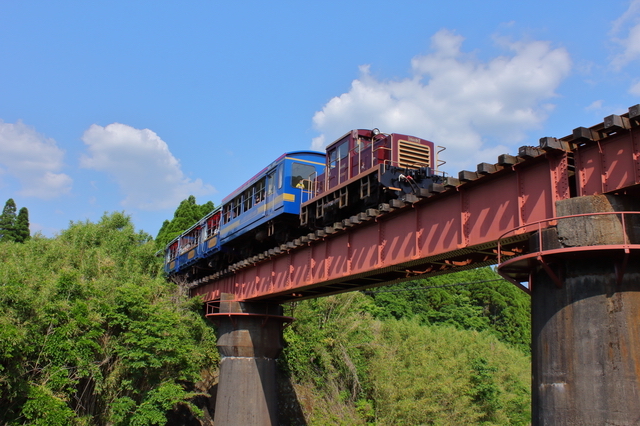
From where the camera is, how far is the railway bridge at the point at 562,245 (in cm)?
853

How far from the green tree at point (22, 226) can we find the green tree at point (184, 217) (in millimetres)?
13319

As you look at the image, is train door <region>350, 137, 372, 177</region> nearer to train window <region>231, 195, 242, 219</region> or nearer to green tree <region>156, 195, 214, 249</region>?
train window <region>231, 195, 242, 219</region>

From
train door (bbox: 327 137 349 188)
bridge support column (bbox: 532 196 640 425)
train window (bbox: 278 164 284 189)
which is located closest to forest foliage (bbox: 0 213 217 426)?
train window (bbox: 278 164 284 189)

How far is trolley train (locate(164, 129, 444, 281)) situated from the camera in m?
16.7

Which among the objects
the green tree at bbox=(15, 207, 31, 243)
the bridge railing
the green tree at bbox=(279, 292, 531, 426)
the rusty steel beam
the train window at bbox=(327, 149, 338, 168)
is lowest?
the green tree at bbox=(279, 292, 531, 426)

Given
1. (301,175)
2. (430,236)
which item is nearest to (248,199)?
(301,175)

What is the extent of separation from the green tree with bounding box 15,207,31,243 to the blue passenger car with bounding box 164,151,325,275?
33.7m

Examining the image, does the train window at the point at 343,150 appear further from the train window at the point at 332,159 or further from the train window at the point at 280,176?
the train window at the point at 280,176


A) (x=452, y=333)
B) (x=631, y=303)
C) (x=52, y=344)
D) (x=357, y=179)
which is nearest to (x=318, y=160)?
(x=357, y=179)

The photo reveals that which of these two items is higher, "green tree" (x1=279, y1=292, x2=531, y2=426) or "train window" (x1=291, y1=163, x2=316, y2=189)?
"train window" (x1=291, y1=163, x2=316, y2=189)

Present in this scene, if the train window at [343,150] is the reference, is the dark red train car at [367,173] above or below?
below

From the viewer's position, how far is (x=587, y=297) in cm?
902

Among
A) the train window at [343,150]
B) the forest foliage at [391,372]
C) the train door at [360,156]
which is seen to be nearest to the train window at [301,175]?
the train window at [343,150]

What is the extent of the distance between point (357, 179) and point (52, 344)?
10969 mm
